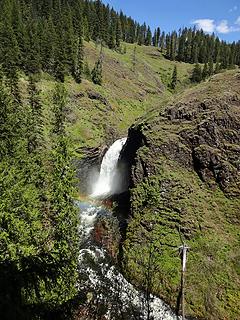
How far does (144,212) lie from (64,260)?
13.8 meters

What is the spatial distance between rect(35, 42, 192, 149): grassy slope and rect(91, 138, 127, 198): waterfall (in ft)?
30.4

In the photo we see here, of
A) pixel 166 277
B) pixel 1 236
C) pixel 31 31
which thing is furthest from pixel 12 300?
pixel 31 31

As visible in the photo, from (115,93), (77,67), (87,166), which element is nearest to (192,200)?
(87,166)

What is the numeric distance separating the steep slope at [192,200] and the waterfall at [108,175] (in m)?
7.40

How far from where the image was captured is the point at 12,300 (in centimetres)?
816

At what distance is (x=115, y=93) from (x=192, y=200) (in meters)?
65.5

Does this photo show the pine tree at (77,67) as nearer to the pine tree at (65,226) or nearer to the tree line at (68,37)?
the tree line at (68,37)

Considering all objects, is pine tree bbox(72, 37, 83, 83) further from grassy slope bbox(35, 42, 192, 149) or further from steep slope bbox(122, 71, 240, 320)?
steep slope bbox(122, 71, 240, 320)

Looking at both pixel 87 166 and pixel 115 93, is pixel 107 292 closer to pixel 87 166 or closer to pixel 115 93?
pixel 87 166

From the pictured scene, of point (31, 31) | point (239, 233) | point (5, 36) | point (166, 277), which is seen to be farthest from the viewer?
point (31, 31)

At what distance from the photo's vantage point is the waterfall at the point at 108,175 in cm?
5328

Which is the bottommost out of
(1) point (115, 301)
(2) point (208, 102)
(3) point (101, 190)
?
(1) point (115, 301)

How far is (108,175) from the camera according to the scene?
56781 mm

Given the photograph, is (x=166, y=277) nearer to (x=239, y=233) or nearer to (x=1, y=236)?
(x=239, y=233)
